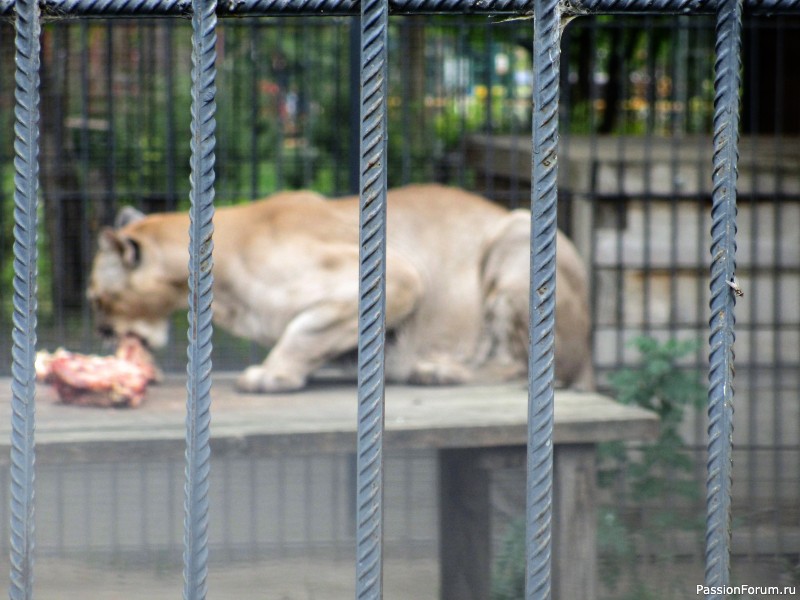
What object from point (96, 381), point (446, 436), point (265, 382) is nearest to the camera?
point (446, 436)

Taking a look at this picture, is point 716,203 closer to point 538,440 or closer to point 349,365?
point 538,440

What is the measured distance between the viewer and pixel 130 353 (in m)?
4.63

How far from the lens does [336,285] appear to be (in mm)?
4484

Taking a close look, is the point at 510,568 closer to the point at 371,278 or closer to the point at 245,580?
the point at 245,580

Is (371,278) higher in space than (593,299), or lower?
higher

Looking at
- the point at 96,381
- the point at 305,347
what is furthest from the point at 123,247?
the point at 96,381

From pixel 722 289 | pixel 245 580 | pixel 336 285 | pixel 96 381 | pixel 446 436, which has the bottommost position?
pixel 245 580

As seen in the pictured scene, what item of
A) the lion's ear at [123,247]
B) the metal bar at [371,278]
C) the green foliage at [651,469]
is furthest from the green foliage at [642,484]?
the metal bar at [371,278]

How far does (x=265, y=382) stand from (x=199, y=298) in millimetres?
2578

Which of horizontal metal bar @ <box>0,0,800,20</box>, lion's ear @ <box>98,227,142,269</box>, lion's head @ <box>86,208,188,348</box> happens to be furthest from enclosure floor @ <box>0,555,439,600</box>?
horizontal metal bar @ <box>0,0,800,20</box>

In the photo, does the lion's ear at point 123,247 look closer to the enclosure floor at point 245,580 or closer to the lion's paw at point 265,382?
the lion's paw at point 265,382

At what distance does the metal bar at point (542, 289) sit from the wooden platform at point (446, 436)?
1721 millimetres

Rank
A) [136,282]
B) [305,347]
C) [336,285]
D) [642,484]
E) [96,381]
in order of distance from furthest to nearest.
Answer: [642,484], [136,282], [336,285], [305,347], [96,381]

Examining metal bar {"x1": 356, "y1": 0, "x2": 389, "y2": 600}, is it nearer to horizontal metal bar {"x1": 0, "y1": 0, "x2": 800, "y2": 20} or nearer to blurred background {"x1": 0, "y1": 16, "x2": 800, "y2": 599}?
horizontal metal bar {"x1": 0, "y1": 0, "x2": 800, "y2": 20}
